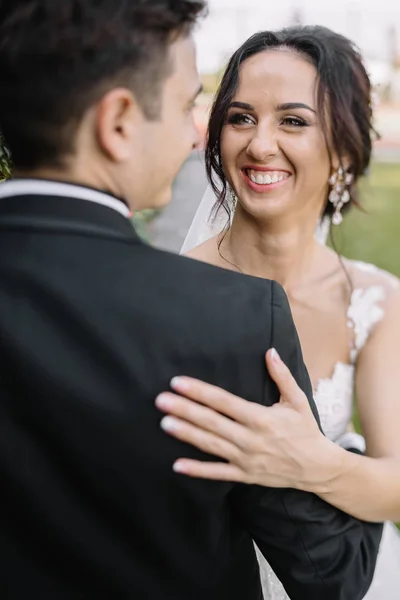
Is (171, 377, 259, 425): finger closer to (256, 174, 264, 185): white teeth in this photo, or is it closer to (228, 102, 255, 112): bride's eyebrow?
(256, 174, 264, 185): white teeth

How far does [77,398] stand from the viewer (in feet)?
3.71

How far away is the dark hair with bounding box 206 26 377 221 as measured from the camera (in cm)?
228

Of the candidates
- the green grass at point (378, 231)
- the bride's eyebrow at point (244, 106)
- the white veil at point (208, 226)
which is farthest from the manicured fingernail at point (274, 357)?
the green grass at point (378, 231)

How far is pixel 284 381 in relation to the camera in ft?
4.03

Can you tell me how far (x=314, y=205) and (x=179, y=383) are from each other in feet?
4.75

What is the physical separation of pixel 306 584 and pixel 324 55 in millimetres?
1585

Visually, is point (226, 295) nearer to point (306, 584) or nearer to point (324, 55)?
point (306, 584)

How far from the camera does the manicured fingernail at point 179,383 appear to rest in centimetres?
115

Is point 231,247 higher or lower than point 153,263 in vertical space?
lower

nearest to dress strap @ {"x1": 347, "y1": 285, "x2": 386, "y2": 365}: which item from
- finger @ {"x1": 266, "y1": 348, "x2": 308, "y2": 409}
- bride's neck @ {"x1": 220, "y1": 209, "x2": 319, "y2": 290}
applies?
bride's neck @ {"x1": 220, "y1": 209, "x2": 319, "y2": 290}

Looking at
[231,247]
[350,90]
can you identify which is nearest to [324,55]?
[350,90]

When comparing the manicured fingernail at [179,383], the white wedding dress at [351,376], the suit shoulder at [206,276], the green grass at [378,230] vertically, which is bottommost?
the green grass at [378,230]

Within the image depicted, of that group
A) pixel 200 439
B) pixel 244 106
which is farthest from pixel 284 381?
pixel 244 106

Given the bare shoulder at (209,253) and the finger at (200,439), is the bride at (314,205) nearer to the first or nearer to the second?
the bare shoulder at (209,253)
